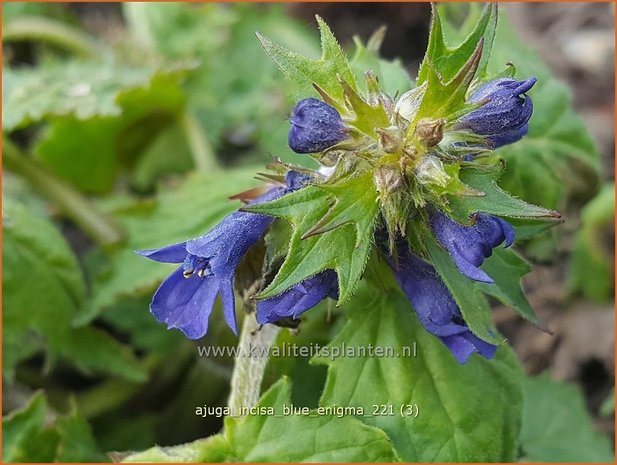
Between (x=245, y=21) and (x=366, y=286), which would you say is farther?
(x=245, y=21)

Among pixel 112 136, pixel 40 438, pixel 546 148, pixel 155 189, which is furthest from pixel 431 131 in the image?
pixel 155 189

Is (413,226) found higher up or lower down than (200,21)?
lower down

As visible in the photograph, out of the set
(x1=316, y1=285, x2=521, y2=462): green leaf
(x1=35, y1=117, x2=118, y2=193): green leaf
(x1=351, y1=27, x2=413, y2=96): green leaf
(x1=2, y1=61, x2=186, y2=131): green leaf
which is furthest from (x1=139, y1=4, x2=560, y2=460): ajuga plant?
(x1=35, y1=117, x2=118, y2=193): green leaf

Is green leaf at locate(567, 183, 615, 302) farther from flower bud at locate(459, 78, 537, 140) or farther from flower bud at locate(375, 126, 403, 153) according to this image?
flower bud at locate(375, 126, 403, 153)

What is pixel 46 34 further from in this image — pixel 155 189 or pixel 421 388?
pixel 421 388

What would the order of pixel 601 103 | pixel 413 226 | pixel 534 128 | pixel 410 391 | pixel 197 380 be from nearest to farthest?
pixel 413 226 < pixel 410 391 < pixel 534 128 < pixel 197 380 < pixel 601 103

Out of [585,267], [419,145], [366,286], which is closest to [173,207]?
[366,286]

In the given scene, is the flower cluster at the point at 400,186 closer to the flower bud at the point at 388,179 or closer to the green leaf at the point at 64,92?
the flower bud at the point at 388,179

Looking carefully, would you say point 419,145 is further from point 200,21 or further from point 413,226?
point 200,21
